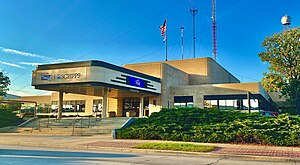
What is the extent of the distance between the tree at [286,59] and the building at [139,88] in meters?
4.99

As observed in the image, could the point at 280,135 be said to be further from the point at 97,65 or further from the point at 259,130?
the point at 97,65

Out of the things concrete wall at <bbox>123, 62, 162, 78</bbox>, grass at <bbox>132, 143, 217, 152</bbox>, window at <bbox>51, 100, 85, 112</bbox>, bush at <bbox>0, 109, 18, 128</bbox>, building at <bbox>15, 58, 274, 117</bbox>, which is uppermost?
concrete wall at <bbox>123, 62, 162, 78</bbox>

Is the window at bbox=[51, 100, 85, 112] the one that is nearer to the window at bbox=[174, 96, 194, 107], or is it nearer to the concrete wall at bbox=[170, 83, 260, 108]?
the concrete wall at bbox=[170, 83, 260, 108]

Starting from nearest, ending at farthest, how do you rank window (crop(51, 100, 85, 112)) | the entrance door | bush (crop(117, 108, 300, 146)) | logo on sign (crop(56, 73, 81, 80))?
bush (crop(117, 108, 300, 146)), logo on sign (crop(56, 73, 81, 80)), the entrance door, window (crop(51, 100, 85, 112))

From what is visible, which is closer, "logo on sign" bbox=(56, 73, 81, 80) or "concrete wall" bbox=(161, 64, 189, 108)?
"logo on sign" bbox=(56, 73, 81, 80)

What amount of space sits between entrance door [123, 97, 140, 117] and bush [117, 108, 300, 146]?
69.3 feet

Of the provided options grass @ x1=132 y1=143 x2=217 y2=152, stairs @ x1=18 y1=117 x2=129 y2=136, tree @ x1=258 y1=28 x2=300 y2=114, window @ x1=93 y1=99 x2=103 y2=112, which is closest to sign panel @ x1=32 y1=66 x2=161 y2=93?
stairs @ x1=18 y1=117 x2=129 y2=136

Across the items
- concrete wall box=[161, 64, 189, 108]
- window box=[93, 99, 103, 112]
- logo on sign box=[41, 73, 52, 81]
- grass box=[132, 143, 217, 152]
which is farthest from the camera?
window box=[93, 99, 103, 112]

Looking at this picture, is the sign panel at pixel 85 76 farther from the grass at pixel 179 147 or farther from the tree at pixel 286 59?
the tree at pixel 286 59

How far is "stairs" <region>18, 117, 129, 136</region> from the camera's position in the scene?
23.7 metres

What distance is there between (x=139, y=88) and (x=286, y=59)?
82.9ft

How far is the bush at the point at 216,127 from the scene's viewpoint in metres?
15.5

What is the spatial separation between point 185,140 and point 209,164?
7.77 metres

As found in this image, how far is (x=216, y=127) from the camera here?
17.3 metres
